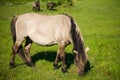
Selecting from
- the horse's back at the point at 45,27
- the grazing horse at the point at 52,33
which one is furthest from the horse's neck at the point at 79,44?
the horse's back at the point at 45,27

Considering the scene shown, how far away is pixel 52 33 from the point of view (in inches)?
314

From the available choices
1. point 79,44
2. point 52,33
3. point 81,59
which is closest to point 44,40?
point 52,33

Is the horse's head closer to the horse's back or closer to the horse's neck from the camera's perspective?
the horse's neck

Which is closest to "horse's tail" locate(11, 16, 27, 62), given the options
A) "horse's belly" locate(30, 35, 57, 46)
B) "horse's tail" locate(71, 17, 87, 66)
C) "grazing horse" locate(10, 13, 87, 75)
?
"grazing horse" locate(10, 13, 87, 75)

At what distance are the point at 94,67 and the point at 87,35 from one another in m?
5.79

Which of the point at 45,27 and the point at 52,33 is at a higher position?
the point at 45,27

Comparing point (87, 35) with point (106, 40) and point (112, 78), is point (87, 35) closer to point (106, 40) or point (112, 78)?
point (106, 40)

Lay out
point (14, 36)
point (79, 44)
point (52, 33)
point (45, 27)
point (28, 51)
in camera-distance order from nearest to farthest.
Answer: point (79, 44)
point (52, 33)
point (45, 27)
point (14, 36)
point (28, 51)

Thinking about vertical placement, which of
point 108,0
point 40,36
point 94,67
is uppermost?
point 40,36

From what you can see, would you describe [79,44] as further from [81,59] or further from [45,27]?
[45,27]

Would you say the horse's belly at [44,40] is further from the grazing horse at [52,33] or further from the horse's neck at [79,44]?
the horse's neck at [79,44]

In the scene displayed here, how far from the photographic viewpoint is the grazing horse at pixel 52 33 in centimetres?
759

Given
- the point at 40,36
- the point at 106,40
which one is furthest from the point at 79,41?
the point at 106,40

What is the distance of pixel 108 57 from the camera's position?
9969 mm
